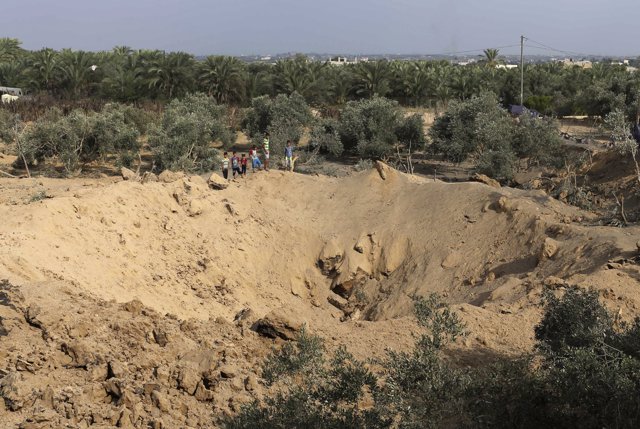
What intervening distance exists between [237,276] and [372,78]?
93.2 feet

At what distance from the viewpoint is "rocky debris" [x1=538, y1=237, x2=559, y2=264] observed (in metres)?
11.0

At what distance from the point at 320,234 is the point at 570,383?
29.6 ft

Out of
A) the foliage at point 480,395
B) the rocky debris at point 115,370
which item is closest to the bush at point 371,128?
the rocky debris at point 115,370

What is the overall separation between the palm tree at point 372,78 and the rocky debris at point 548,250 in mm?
27634

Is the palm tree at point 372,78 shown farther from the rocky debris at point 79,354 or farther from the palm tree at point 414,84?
the rocky debris at point 79,354

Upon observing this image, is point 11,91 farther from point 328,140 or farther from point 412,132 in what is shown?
point 412,132

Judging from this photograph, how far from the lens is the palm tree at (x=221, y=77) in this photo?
119 feet

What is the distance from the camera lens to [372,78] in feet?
126

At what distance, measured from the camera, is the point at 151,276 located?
1084 cm

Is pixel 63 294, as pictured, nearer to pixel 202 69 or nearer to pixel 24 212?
pixel 24 212

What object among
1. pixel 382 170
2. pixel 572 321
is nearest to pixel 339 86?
pixel 382 170

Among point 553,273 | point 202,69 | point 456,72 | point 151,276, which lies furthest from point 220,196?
point 456,72

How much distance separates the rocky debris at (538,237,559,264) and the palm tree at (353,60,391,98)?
2763cm

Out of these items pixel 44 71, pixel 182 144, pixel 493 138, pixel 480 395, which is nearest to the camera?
pixel 480 395
